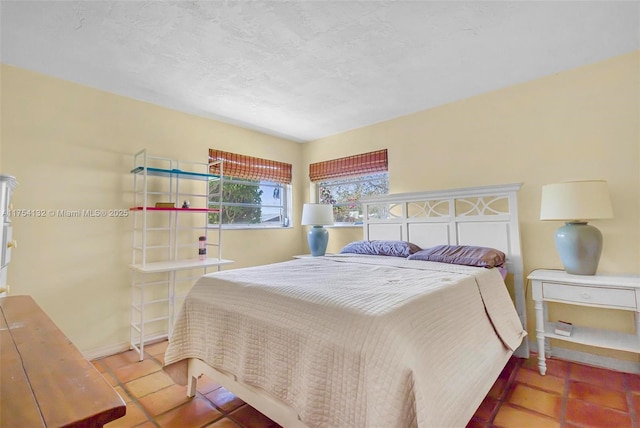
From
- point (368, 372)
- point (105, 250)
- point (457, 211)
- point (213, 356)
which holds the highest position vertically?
point (457, 211)

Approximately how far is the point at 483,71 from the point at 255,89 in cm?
194

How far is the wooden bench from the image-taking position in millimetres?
535

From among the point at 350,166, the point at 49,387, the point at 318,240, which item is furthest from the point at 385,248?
the point at 49,387

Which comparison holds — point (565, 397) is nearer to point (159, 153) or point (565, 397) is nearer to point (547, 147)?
point (547, 147)

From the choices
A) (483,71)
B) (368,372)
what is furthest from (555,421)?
(483,71)

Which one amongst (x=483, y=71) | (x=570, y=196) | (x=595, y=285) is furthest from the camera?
(x=483, y=71)

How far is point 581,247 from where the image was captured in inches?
81.9

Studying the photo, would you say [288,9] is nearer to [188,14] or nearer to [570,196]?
[188,14]

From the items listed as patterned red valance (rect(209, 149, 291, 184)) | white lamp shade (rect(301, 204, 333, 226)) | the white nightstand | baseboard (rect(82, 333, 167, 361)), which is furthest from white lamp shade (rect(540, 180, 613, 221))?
baseboard (rect(82, 333, 167, 361))

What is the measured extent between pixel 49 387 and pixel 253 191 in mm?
3370

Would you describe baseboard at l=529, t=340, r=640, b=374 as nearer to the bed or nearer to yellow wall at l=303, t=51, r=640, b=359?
yellow wall at l=303, t=51, r=640, b=359

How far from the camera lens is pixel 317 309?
51.7 inches

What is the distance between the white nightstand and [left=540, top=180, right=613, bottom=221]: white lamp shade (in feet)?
1.41

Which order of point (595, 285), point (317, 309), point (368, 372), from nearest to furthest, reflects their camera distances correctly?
point (368, 372)
point (317, 309)
point (595, 285)
